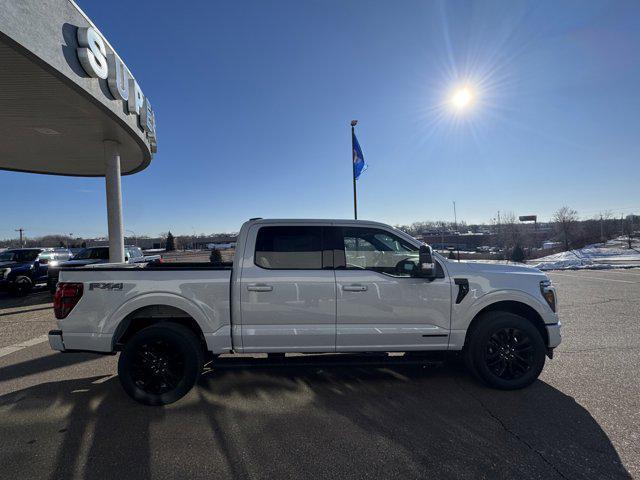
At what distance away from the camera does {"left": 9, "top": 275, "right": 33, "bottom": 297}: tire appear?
11648mm

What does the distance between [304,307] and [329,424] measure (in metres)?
1.17

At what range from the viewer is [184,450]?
274 cm

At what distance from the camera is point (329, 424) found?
3.10 m

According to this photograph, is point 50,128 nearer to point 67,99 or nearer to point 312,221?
point 67,99

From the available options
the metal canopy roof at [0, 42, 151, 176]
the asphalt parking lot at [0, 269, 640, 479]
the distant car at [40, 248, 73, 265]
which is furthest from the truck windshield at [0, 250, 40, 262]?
the asphalt parking lot at [0, 269, 640, 479]

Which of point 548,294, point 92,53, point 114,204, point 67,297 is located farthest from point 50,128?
point 548,294

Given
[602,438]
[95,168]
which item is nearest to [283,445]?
[602,438]

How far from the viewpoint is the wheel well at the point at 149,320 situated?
3635 millimetres

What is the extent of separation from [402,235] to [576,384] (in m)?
2.73

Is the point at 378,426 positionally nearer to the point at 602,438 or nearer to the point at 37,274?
the point at 602,438

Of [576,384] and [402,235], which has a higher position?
[402,235]

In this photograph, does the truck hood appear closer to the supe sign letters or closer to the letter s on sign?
the supe sign letters

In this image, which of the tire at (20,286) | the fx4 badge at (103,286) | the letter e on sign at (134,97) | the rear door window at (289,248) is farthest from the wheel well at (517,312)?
the tire at (20,286)

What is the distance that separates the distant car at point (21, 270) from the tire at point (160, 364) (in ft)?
39.1
